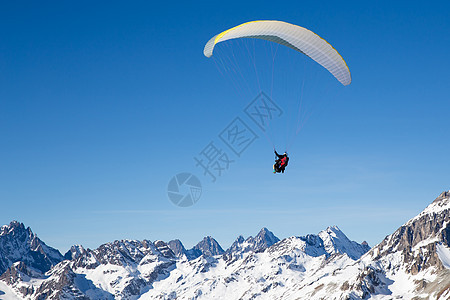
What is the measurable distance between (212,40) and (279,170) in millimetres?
16664

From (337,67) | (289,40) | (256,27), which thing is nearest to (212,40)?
(256,27)

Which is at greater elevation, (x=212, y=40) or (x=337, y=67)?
(x=212, y=40)

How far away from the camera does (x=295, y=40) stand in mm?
52594

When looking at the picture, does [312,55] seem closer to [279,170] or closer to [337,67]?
[337,67]

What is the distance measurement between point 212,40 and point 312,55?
11.3 m

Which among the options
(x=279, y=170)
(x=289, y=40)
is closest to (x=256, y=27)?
(x=289, y=40)

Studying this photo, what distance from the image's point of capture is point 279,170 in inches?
2165

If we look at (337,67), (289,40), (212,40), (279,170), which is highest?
(212,40)

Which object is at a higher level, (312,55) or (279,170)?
(312,55)

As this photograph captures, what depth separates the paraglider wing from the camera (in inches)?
2008

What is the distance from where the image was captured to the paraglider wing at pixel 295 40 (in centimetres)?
5100

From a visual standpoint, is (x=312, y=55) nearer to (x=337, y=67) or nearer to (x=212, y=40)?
(x=337, y=67)

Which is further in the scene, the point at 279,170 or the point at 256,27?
the point at 279,170

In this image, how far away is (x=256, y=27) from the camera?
2007 inches
